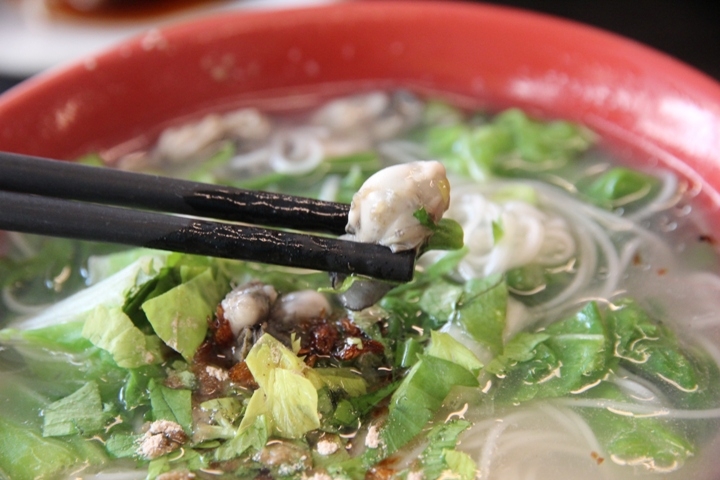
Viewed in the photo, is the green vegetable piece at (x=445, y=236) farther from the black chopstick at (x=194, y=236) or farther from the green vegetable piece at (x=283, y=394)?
the green vegetable piece at (x=283, y=394)

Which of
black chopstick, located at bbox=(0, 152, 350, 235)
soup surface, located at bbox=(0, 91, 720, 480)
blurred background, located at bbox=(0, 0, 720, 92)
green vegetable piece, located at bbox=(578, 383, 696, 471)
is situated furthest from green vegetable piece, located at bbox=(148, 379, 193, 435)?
blurred background, located at bbox=(0, 0, 720, 92)

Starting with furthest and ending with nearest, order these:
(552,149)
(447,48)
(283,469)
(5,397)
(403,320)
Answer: (447,48) < (552,149) < (403,320) < (5,397) < (283,469)

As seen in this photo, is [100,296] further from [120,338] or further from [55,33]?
[55,33]

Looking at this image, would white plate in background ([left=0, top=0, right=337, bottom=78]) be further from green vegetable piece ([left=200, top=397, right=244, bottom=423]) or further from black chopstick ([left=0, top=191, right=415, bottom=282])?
green vegetable piece ([left=200, top=397, right=244, bottom=423])

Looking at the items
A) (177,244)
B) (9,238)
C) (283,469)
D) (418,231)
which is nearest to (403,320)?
(418,231)

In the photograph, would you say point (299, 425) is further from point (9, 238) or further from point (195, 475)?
point (9, 238)

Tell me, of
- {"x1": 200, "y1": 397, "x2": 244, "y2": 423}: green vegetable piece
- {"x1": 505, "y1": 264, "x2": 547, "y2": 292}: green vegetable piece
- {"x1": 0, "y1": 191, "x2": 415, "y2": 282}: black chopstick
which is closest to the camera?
{"x1": 0, "y1": 191, "x2": 415, "y2": 282}: black chopstick

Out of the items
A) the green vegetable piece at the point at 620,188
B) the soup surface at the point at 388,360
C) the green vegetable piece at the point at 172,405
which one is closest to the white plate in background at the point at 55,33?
the soup surface at the point at 388,360

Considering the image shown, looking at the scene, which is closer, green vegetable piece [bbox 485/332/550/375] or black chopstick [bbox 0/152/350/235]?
black chopstick [bbox 0/152/350/235]
